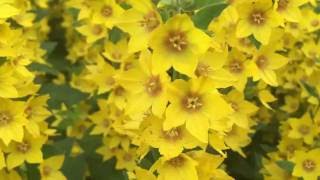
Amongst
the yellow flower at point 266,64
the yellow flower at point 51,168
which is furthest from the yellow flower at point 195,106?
the yellow flower at point 51,168

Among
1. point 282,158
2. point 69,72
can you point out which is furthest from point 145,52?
point 69,72

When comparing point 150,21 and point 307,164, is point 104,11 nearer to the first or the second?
point 150,21

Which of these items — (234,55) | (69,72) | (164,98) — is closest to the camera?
(164,98)

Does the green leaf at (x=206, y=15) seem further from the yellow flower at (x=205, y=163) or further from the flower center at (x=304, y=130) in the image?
the flower center at (x=304, y=130)

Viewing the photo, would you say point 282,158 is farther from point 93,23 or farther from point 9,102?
point 9,102

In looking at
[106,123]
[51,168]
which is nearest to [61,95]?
[106,123]
